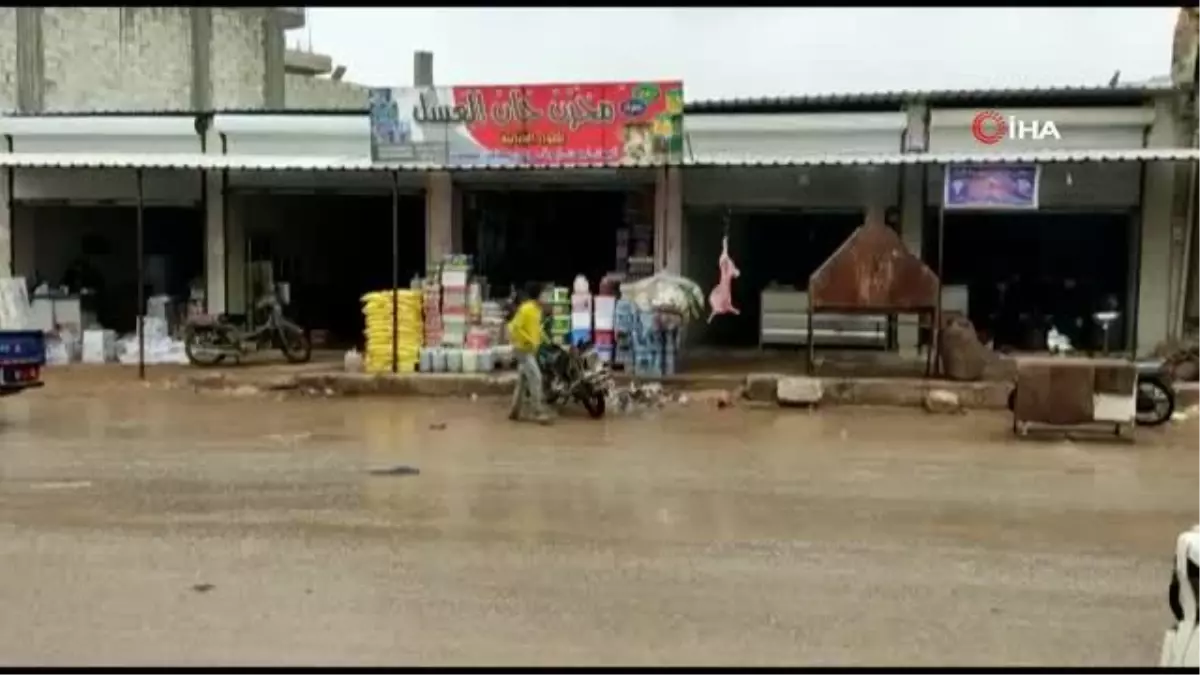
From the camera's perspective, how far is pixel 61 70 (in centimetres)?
2475

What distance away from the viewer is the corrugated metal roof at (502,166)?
1717 centimetres

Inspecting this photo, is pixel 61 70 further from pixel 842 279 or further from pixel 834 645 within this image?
pixel 834 645

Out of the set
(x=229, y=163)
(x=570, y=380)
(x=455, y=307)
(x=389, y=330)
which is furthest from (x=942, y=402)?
(x=229, y=163)

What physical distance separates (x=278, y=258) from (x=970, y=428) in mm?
13799

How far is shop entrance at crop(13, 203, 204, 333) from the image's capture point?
2200cm

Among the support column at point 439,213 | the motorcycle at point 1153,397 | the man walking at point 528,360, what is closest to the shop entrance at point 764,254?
the support column at point 439,213

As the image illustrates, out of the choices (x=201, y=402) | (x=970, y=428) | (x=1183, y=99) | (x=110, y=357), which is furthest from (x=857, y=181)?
(x=110, y=357)

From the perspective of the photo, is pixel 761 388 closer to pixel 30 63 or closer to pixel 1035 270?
pixel 1035 270

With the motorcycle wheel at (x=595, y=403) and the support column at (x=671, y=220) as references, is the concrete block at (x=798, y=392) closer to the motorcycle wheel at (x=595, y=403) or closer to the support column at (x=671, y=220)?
the motorcycle wheel at (x=595, y=403)

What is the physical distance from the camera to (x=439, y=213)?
2034cm

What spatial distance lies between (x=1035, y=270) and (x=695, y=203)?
6.39 m

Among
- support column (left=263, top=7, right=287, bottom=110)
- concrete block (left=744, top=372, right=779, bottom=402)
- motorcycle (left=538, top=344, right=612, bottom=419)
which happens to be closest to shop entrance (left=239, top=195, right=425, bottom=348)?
support column (left=263, top=7, right=287, bottom=110)

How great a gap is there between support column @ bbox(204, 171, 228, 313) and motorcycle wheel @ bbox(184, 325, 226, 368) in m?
1.73

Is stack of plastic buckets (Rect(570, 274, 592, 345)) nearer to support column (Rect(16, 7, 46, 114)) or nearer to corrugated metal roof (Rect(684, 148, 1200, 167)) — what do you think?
corrugated metal roof (Rect(684, 148, 1200, 167))
